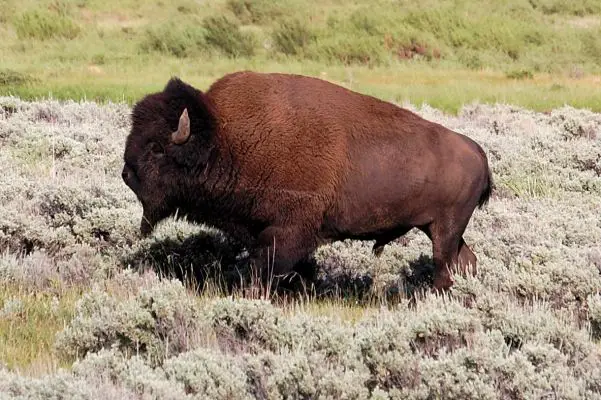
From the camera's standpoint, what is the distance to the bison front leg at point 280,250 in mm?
6453

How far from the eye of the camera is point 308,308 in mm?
6328

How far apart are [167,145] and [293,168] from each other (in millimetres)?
918

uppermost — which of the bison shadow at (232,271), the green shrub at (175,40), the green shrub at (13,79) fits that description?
the bison shadow at (232,271)

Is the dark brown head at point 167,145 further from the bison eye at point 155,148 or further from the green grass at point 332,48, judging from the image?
the green grass at point 332,48

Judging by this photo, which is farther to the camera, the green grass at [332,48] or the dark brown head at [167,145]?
the green grass at [332,48]

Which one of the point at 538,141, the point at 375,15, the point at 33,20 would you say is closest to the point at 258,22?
the point at 375,15

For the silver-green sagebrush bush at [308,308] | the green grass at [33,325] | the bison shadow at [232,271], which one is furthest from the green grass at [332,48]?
the green grass at [33,325]

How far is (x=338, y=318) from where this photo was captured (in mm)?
5691

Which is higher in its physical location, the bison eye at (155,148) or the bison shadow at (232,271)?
the bison eye at (155,148)

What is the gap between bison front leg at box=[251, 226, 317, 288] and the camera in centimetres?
645

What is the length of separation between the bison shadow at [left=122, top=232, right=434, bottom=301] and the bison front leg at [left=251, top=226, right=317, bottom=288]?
0.20 metres

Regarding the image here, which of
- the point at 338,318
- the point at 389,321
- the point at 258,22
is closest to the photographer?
the point at 389,321

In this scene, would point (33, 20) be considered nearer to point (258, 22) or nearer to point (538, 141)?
point (258, 22)

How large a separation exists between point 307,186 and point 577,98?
1609cm
